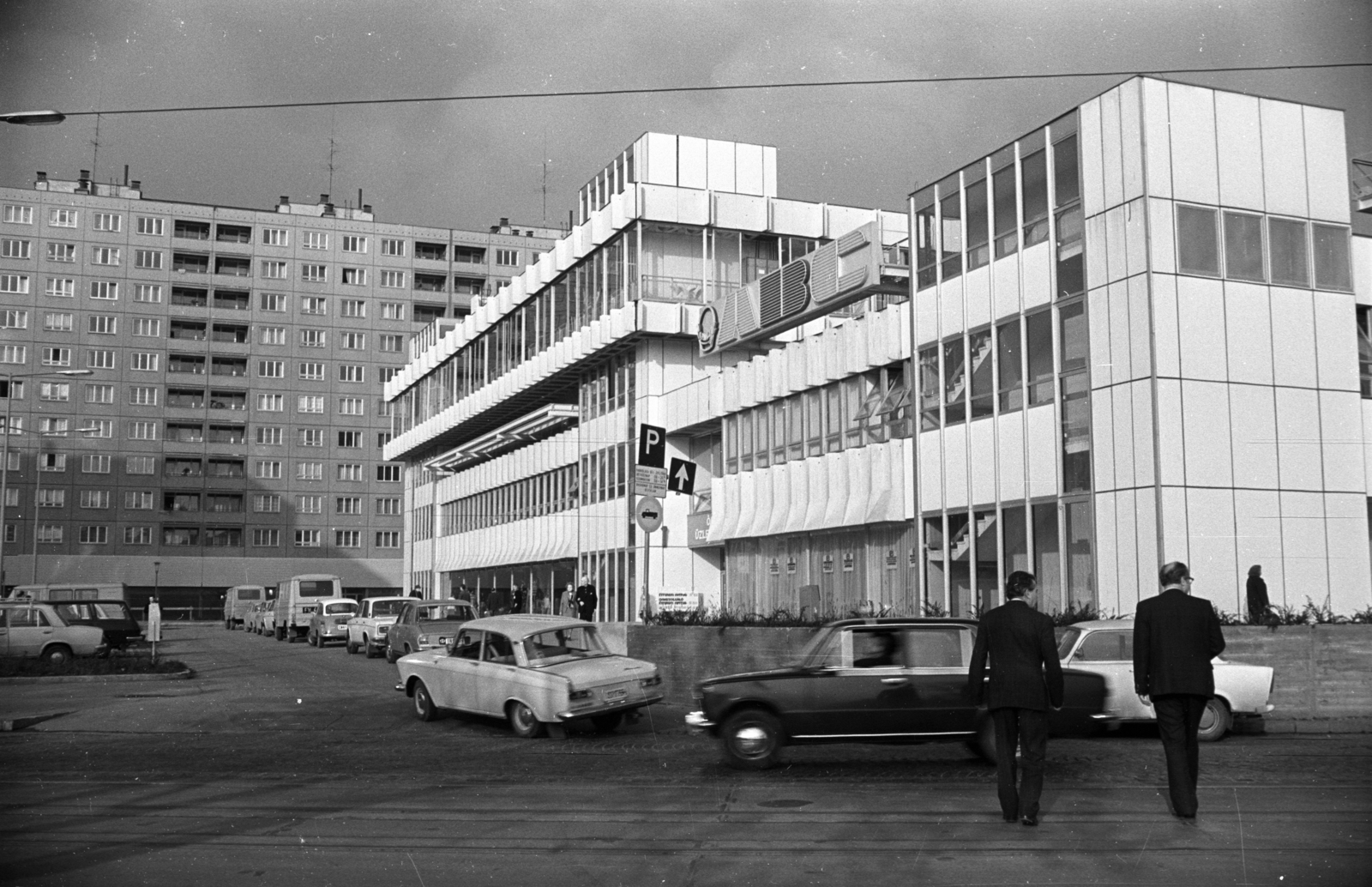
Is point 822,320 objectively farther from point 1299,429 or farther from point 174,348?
point 174,348

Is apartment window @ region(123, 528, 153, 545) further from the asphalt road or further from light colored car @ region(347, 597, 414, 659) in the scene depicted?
the asphalt road

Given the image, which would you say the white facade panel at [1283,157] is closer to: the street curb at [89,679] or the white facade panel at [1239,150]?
the white facade panel at [1239,150]

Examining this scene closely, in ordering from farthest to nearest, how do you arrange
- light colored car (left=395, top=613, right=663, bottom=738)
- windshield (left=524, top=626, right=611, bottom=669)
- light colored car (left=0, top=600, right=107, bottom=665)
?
light colored car (left=0, top=600, right=107, bottom=665)
windshield (left=524, top=626, right=611, bottom=669)
light colored car (left=395, top=613, right=663, bottom=738)

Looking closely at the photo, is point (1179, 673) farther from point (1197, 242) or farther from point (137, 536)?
point (137, 536)

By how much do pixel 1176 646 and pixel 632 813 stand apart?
4.38 meters

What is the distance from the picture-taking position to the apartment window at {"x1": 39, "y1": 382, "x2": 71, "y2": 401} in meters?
97.8

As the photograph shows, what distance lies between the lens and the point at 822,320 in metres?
40.6

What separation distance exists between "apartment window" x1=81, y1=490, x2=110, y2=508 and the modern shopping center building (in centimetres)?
6904

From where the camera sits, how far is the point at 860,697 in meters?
13.2

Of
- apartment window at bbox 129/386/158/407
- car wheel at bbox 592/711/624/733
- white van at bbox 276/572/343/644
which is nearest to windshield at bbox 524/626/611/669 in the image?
car wheel at bbox 592/711/624/733

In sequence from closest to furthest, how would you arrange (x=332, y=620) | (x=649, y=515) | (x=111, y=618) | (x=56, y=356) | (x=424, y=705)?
(x=424, y=705) → (x=649, y=515) → (x=111, y=618) → (x=332, y=620) → (x=56, y=356)

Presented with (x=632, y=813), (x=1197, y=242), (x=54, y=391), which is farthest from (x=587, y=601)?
(x=54, y=391)

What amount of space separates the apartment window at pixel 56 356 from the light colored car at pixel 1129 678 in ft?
317

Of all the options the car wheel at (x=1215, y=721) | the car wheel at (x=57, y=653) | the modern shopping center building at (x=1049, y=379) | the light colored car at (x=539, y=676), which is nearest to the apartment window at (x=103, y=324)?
the modern shopping center building at (x=1049, y=379)
